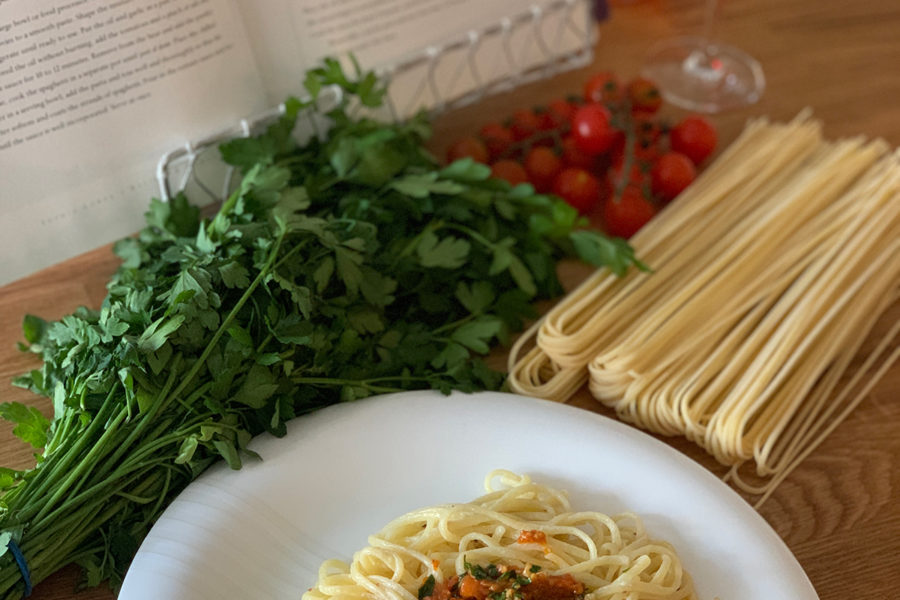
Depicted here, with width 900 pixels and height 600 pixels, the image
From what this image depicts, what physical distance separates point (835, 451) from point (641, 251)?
408mm

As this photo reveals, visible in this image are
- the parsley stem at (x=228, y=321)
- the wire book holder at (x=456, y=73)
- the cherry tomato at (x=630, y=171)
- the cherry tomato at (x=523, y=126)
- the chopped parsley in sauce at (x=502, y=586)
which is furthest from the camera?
the cherry tomato at (x=523, y=126)

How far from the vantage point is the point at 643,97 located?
5.47ft

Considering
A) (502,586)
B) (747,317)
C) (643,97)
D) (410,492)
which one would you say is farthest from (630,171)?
(502,586)

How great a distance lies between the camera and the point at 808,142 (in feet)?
5.30

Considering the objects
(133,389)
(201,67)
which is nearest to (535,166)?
(201,67)

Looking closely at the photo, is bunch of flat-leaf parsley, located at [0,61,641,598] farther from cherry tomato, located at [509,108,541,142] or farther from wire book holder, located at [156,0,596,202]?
cherry tomato, located at [509,108,541,142]

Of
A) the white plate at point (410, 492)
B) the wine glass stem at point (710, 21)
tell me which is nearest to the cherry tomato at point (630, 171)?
the wine glass stem at point (710, 21)

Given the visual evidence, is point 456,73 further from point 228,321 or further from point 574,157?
point 228,321

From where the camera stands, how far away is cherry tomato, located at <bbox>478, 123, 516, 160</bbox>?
5.34 ft

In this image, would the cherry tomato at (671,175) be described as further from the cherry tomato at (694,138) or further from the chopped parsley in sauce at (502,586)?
the chopped parsley in sauce at (502,586)

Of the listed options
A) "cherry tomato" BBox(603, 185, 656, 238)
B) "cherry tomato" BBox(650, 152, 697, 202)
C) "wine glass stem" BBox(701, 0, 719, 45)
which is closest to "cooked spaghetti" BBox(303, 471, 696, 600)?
"cherry tomato" BBox(603, 185, 656, 238)

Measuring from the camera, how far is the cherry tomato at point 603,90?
5.44ft

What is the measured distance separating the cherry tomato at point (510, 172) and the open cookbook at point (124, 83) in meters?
0.25

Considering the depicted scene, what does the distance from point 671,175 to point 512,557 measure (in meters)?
0.80
